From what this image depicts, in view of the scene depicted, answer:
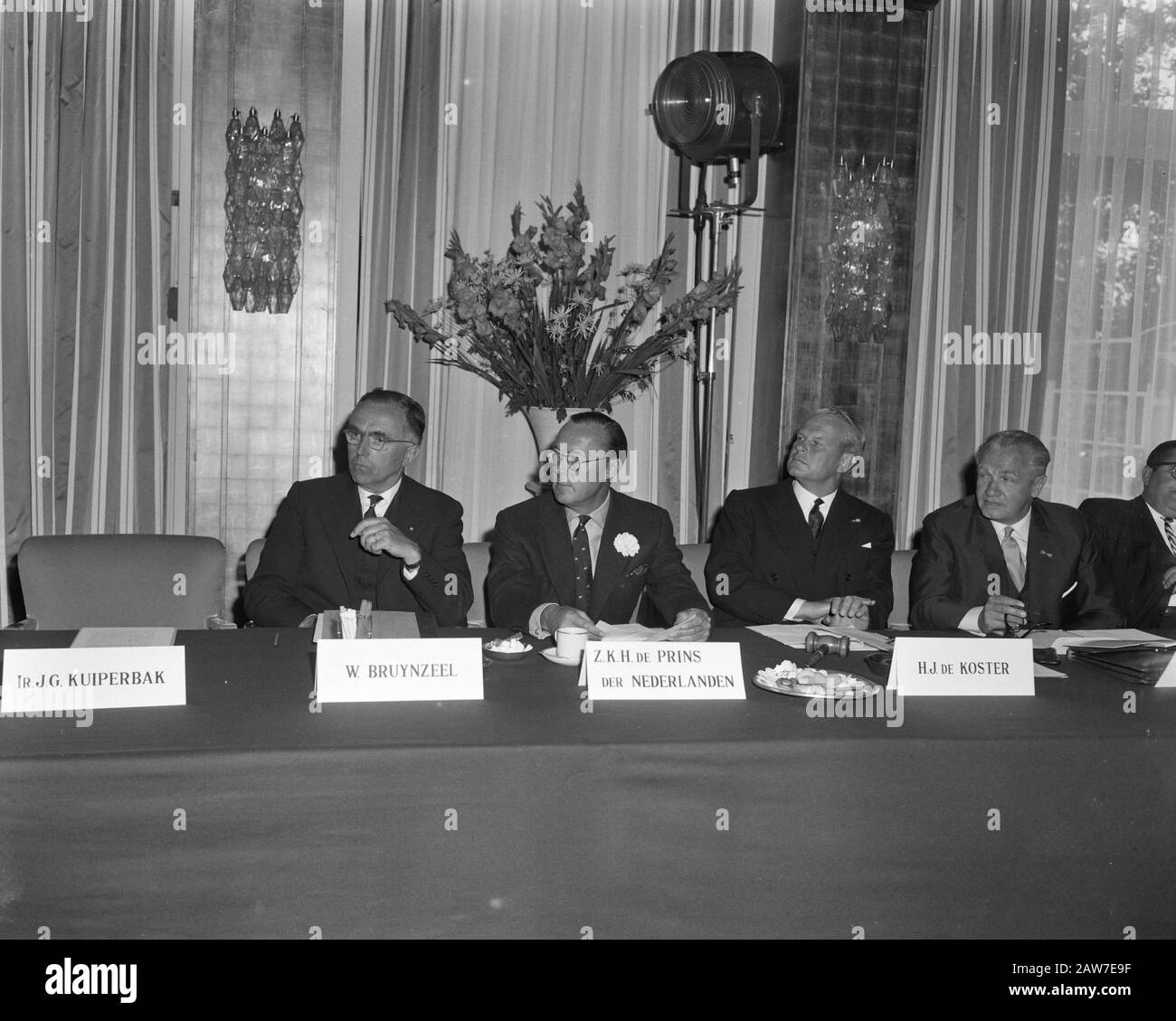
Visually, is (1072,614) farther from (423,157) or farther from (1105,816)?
(423,157)

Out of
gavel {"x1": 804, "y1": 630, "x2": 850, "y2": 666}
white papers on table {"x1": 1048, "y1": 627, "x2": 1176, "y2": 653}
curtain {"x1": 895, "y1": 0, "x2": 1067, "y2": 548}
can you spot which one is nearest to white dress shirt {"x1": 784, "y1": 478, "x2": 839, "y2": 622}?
white papers on table {"x1": 1048, "y1": 627, "x2": 1176, "y2": 653}

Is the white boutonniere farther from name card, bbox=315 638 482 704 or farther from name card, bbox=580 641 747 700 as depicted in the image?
name card, bbox=315 638 482 704

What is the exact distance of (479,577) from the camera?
3164 millimetres

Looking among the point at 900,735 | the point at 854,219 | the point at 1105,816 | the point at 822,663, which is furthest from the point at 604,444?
the point at 854,219

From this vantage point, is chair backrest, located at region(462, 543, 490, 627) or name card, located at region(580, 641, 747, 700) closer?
name card, located at region(580, 641, 747, 700)

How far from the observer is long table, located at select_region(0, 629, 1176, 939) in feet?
5.29

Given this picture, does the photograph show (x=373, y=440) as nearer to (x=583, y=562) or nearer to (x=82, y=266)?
(x=583, y=562)

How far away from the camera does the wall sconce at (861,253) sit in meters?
4.38

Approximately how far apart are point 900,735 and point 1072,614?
1.47 metres

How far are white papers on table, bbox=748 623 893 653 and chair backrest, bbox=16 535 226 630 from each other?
54.4 inches

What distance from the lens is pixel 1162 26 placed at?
4953 millimetres
